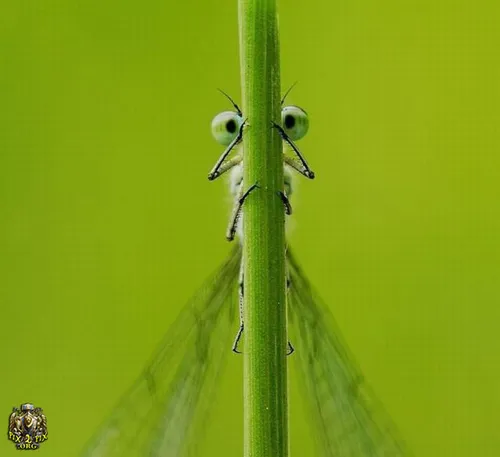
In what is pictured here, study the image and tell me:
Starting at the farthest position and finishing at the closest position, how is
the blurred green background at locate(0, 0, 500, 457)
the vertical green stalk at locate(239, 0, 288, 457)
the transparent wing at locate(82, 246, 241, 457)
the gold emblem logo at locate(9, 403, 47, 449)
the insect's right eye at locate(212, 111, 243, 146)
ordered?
the blurred green background at locate(0, 0, 500, 457)
the gold emblem logo at locate(9, 403, 47, 449)
the transparent wing at locate(82, 246, 241, 457)
the insect's right eye at locate(212, 111, 243, 146)
the vertical green stalk at locate(239, 0, 288, 457)

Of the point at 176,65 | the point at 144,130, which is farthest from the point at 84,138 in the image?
the point at 176,65

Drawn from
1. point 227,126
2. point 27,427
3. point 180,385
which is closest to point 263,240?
point 227,126

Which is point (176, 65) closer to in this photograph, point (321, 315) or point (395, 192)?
point (395, 192)

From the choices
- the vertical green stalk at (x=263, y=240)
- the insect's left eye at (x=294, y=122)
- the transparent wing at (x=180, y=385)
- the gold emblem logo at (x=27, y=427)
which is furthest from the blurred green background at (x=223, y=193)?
the vertical green stalk at (x=263, y=240)

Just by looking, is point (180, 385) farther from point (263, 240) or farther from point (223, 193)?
point (263, 240)

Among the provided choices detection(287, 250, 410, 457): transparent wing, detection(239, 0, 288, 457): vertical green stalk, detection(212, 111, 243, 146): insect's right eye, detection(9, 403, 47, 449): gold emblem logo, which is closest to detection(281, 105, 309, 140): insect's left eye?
detection(212, 111, 243, 146): insect's right eye

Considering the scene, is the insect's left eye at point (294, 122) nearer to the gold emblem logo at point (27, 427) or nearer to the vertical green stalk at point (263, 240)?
the vertical green stalk at point (263, 240)

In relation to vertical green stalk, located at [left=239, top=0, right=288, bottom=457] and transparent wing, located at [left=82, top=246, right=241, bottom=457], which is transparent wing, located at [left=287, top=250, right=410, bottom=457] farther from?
vertical green stalk, located at [left=239, top=0, right=288, bottom=457]
